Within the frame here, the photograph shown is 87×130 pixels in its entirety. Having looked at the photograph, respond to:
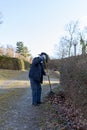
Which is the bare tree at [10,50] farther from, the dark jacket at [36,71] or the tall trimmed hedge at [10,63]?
the dark jacket at [36,71]

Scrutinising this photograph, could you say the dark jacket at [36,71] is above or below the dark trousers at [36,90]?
above

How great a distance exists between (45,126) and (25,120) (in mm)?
978

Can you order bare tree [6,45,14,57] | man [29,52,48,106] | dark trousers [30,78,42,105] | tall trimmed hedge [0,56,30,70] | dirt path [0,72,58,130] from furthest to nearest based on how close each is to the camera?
bare tree [6,45,14,57]
tall trimmed hedge [0,56,30,70]
dark trousers [30,78,42,105]
man [29,52,48,106]
dirt path [0,72,58,130]

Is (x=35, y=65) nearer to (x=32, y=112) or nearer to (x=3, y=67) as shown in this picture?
(x=32, y=112)

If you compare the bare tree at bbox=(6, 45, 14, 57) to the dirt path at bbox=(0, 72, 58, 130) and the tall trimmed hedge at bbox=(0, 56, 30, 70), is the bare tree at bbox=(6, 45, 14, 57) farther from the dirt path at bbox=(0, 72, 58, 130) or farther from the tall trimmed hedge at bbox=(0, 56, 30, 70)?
the dirt path at bbox=(0, 72, 58, 130)

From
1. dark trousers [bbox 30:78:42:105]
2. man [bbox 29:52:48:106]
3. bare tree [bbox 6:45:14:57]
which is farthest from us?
bare tree [bbox 6:45:14:57]

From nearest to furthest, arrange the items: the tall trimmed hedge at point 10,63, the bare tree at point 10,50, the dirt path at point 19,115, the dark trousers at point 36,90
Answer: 1. the dirt path at point 19,115
2. the dark trousers at point 36,90
3. the tall trimmed hedge at point 10,63
4. the bare tree at point 10,50

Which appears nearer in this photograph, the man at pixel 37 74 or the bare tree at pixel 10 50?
the man at pixel 37 74

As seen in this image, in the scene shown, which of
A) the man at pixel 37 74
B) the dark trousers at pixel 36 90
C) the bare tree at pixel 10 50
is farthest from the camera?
the bare tree at pixel 10 50

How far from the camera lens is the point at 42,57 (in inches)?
447

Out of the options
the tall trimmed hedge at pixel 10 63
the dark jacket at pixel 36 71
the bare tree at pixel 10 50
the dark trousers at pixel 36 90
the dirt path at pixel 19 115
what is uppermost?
the bare tree at pixel 10 50

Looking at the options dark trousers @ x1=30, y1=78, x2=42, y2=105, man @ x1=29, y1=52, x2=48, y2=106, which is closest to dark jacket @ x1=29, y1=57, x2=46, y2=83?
man @ x1=29, y1=52, x2=48, y2=106

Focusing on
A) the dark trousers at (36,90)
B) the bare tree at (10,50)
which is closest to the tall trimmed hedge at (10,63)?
the bare tree at (10,50)

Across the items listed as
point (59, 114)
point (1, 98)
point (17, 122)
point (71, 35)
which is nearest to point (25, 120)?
point (17, 122)
